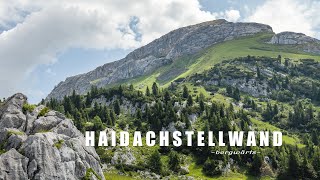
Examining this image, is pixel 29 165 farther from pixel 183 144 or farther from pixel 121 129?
pixel 121 129

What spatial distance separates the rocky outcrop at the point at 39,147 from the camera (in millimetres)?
84250

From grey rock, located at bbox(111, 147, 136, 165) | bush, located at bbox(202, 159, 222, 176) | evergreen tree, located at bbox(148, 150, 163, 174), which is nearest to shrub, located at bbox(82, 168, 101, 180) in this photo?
evergreen tree, located at bbox(148, 150, 163, 174)

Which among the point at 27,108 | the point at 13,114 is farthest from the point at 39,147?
the point at 27,108

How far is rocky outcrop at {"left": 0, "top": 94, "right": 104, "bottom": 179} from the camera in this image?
276 feet

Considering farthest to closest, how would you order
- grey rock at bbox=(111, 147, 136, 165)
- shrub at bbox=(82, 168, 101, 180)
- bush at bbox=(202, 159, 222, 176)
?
grey rock at bbox=(111, 147, 136, 165)
bush at bbox=(202, 159, 222, 176)
shrub at bbox=(82, 168, 101, 180)

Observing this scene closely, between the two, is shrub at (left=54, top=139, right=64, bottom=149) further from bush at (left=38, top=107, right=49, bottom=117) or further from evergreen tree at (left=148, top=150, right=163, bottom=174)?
evergreen tree at (left=148, top=150, right=163, bottom=174)

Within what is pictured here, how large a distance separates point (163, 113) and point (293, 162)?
68.3 meters

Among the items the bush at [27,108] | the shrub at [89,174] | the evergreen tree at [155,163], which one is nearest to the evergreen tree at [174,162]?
the evergreen tree at [155,163]

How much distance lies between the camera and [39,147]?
88.2 m

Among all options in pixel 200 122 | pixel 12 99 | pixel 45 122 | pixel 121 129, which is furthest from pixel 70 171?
pixel 200 122

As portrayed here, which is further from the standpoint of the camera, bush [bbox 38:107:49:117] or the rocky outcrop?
bush [bbox 38:107:49:117]

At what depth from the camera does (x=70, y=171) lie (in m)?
90.2

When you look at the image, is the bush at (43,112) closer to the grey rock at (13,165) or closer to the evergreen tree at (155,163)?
the grey rock at (13,165)

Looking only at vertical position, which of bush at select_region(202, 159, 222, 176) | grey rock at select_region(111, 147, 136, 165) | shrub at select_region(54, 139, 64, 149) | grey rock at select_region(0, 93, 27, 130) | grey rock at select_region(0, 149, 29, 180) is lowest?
bush at select_region(202, 159, 222, 176)
